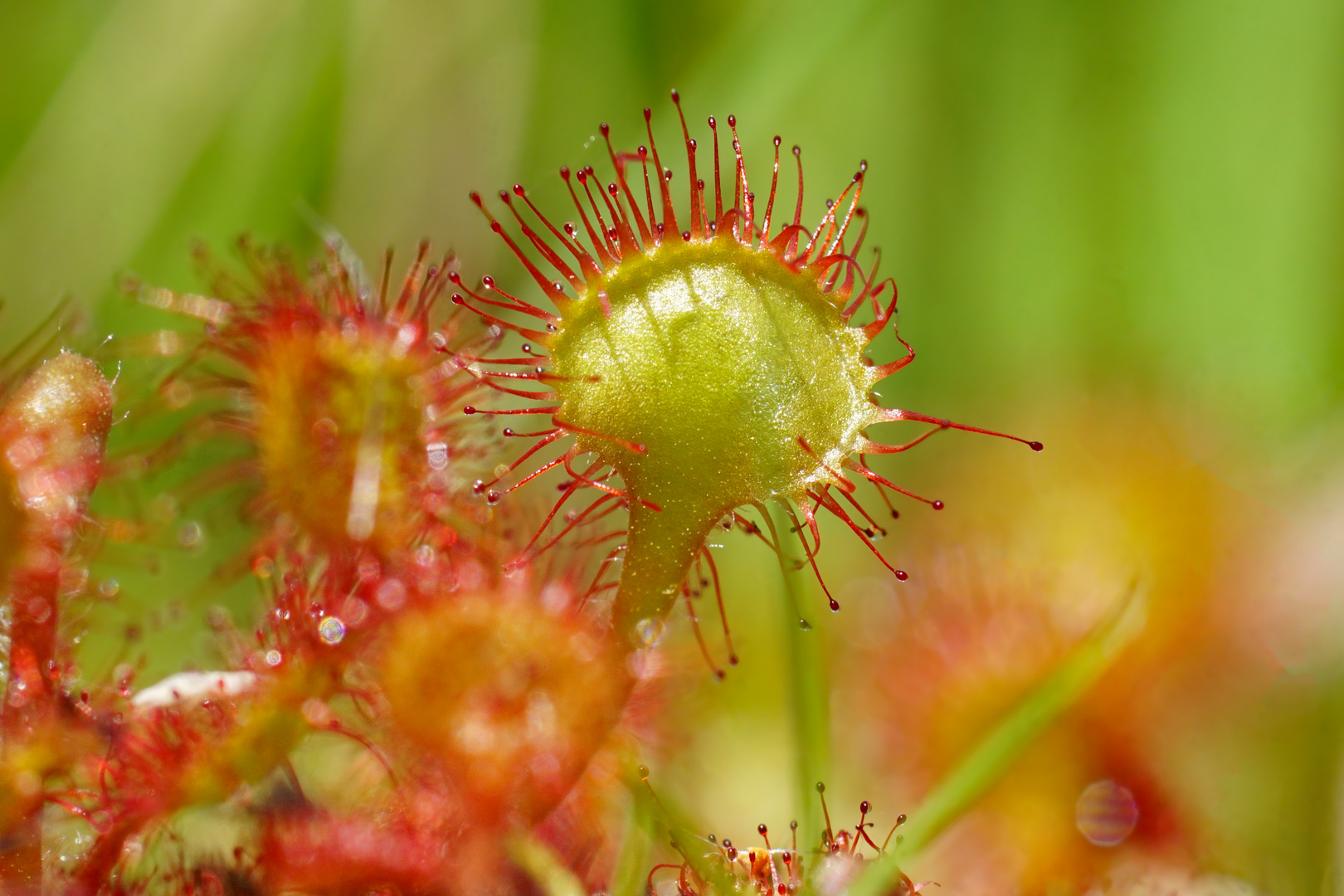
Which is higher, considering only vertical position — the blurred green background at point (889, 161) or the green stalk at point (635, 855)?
the blurred green background at point (889, 161)

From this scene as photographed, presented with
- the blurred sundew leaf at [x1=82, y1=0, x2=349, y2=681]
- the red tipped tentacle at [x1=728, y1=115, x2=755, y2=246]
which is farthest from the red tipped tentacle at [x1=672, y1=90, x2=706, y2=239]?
the blurred sundew leaf at [x1=82, y1=0, x2=349, y2=681]

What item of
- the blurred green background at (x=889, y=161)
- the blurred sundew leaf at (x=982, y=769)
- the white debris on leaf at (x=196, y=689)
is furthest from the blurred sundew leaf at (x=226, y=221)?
the blurred sundew leaf at (x=982, y=769)

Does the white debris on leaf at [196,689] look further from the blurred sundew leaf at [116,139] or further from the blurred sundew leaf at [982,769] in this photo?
the blurred sundew leaf at [116,139]

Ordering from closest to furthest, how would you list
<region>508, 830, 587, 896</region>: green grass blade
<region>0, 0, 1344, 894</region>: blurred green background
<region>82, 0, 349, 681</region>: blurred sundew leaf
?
<region>508, 830, 587, 896</region>: green grass blade → <region>82, 0, 349, 681</region>: blurred sundew leaf → <region>0, 0, 1344, 894</region>: blurred green background

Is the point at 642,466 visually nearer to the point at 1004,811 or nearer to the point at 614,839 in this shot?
the point at 614,839

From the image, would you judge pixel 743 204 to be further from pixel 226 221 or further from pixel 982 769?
pixel 226 221

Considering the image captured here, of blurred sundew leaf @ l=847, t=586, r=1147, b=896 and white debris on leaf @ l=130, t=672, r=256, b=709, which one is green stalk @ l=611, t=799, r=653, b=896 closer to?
blurred sundew leaf @ l=847, t=586, r=1147, b=896

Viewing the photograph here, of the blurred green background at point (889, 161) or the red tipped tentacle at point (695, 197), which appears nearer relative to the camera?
the red tipped tentacle at point (695, 197)
